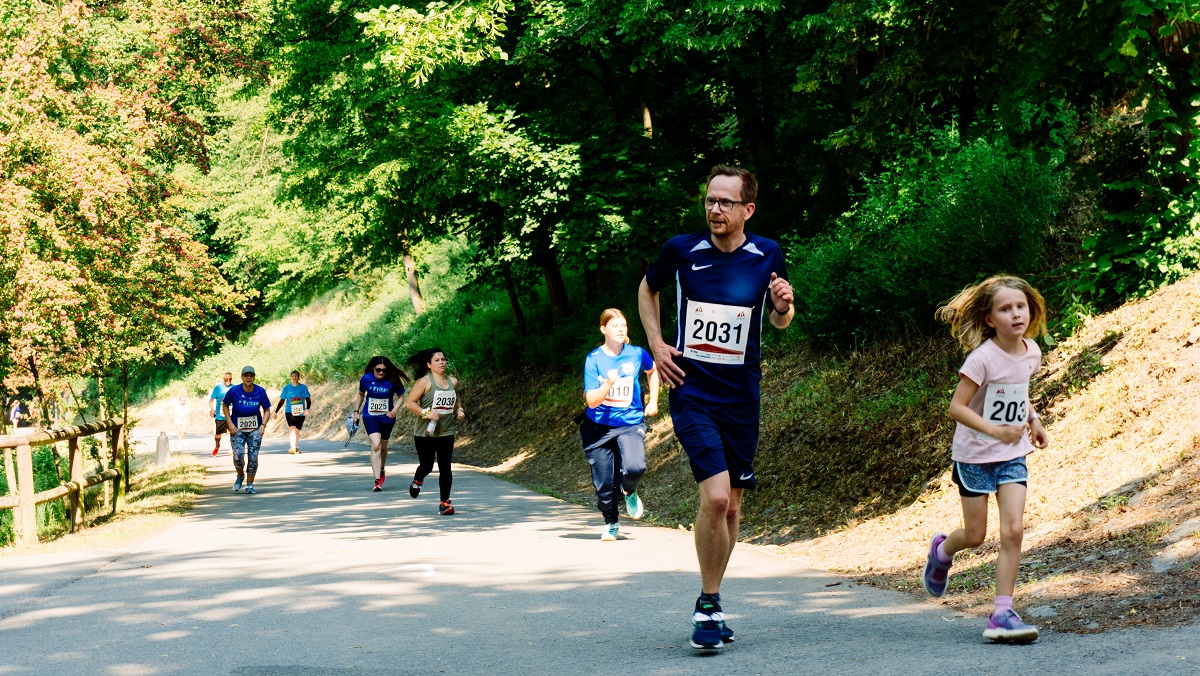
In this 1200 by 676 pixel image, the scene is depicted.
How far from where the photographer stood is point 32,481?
12.0m

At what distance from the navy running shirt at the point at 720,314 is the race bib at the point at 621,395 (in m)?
4.83

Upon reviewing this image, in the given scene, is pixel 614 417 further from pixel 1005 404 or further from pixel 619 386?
pixel 1005 404

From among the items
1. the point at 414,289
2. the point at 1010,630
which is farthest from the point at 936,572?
the point at 414,289

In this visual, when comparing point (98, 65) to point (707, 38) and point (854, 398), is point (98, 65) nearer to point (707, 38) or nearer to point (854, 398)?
point (707, 38)

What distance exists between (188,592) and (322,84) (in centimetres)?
1672

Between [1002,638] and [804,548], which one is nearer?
[1002,638]

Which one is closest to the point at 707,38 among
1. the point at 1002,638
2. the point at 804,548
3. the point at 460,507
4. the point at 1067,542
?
the point at 460,507

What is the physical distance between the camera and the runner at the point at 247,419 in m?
18.6

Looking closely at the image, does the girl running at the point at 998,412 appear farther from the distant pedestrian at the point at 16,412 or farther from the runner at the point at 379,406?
the distant pedestrian at the point at 16,412

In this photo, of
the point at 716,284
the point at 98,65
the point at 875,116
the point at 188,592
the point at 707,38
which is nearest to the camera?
the point at 716,284

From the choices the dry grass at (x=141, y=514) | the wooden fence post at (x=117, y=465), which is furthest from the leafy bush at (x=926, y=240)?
the wooden fence post at (x=117, y=465)

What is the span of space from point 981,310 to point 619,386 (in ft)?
17.2

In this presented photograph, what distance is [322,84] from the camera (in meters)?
23.6

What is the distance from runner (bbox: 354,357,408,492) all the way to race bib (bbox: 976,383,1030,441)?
12.4 meters
